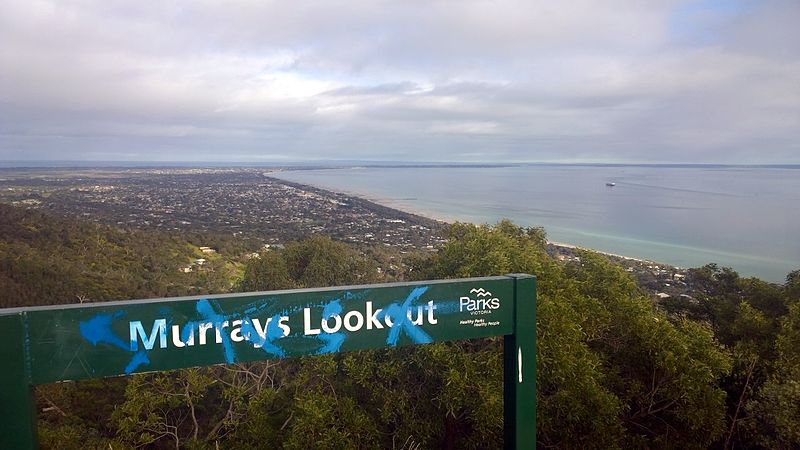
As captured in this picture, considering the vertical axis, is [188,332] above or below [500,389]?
above

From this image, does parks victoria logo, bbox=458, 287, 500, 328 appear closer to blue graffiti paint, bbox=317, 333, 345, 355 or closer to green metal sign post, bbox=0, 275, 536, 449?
green metal sign post, bbox=0, 275, 536, 449

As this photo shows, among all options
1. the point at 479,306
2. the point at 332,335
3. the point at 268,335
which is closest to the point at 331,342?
the point at 332,335

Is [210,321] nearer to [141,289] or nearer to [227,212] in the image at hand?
A: [141,289]

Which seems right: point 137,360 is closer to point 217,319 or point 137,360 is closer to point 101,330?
point 101,330

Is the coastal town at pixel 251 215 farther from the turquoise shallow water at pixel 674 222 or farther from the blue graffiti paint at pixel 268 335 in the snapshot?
the blue graffiti paint at pixel 268 335

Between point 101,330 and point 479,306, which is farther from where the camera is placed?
point 479,306

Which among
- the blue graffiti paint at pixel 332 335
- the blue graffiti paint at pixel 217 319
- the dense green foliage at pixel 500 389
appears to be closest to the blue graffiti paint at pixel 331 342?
the blue graffiti paint at pixel 332 335

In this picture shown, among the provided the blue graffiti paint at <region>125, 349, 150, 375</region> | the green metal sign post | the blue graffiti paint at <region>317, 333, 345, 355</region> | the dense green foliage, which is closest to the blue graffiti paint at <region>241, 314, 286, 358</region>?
the green metal sign post
